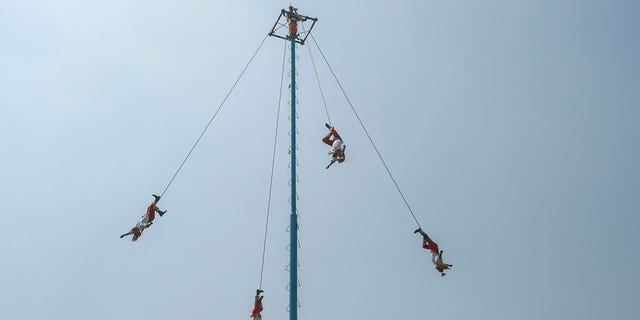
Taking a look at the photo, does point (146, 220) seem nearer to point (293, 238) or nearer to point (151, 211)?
point (151, 211)

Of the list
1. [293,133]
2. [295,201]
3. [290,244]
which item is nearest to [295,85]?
[293,133]

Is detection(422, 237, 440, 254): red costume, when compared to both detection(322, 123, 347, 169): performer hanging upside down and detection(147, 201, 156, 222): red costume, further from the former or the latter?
detection(147, 201, 156, 222): red costume

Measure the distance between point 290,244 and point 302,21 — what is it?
9.37 meters

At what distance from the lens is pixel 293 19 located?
17.4 meters

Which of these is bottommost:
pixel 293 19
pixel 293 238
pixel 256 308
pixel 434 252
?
pixel 256 308

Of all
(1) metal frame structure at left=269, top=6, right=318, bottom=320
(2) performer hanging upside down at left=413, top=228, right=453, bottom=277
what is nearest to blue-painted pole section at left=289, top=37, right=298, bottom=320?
(1) metal frame structure at left=269, top=6, right=318, bottom=320

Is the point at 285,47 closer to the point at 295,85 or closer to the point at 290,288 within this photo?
the point at 295,85

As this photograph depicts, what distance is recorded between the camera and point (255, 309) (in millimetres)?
13961

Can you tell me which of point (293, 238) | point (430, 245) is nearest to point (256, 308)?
point (293, 238)

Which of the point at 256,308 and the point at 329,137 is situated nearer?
the point at 256,308

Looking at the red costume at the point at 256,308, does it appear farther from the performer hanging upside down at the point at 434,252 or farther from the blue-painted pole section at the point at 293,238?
the performer hanging upside down at the point at 434,252

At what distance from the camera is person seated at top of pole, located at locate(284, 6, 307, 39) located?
17.2 m

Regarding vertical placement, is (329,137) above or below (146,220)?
above

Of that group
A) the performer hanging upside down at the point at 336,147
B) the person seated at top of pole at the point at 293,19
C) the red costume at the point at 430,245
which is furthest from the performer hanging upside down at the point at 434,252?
the person seated at top of pole at the point at 293,19
